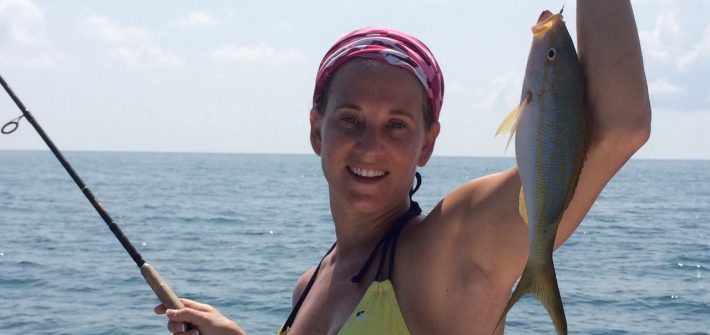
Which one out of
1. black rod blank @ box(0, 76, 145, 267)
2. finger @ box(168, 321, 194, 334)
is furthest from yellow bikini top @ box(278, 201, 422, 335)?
black rod blank @ box(0, 76, 145, 267)

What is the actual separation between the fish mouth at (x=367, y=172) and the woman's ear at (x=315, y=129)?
0.77 ft

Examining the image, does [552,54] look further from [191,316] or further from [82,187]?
A: [82,187]

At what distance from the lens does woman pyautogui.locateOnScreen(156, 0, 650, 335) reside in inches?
72.0

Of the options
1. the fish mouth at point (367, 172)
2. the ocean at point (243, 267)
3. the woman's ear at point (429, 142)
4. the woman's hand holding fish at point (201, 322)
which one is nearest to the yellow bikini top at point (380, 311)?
the fish mouth at point (367, 172)

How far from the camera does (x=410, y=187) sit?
105 inches

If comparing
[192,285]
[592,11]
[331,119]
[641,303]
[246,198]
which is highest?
A: [592,11]

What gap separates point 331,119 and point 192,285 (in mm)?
13147

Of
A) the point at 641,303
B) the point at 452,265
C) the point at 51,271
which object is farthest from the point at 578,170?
the point at 51,271

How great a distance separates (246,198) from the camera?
40.2 m

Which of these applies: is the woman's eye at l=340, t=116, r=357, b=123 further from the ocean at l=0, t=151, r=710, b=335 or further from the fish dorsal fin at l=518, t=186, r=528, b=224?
the ocean at l=0, t=151, r=710, b=335

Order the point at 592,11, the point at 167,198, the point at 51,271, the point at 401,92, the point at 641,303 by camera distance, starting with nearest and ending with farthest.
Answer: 1. the point at 592,11
2. the point at 401,92
3. the point at 641,303
4. the point at 51,271
5. the point at 167,198

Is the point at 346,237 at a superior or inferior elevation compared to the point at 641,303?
superior

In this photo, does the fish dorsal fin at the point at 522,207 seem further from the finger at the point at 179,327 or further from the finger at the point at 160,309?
the finger at the point at 160,309

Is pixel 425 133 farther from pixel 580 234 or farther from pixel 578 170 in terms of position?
pixel 580 234
